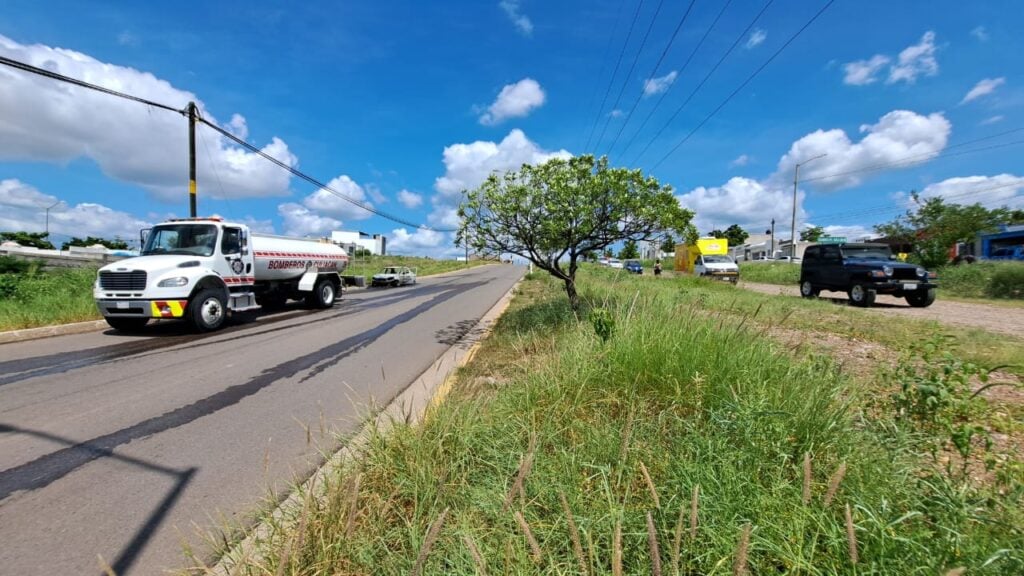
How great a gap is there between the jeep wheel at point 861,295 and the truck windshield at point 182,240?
18.8 metres

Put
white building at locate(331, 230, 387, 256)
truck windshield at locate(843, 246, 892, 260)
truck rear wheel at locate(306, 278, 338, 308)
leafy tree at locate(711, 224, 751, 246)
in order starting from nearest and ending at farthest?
truck windshield at locate(843, 246, 892, 260)
truck rear wheel at locate(306, 278, 338, 308)
white building at locate(331, 230, 387, 256)
leafy tree at locate(711, 224, 751, 246)

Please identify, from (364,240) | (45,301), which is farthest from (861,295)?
(364,240)

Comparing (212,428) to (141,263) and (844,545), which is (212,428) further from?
(141,263)

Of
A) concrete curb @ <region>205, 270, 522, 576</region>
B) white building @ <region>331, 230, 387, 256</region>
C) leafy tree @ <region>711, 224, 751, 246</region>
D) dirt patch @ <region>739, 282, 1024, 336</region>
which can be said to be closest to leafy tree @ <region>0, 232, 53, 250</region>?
white building @ <region>331, 230, 387, 256</region>

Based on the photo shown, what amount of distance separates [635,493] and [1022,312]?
54.5 ft

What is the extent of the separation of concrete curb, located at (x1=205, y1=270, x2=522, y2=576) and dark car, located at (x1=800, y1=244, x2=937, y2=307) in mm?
11676

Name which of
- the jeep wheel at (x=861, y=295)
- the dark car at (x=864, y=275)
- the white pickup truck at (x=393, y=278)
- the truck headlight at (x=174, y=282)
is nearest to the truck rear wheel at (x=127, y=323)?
the truck headlight at (x=174, y=282)

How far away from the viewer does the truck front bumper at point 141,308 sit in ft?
30.2

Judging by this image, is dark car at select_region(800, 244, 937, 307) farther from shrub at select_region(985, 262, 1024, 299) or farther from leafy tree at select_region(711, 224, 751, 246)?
leafy tree at select_region(711, 224, 751, 246)

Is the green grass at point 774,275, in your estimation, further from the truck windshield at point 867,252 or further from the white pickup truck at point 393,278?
the white pickup truck at point 393,278

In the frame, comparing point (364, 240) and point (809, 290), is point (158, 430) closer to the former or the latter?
point (809, 290)

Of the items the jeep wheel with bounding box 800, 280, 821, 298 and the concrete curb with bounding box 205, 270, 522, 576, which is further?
the jeep wheel with bounding box 800, 280, 821, 298

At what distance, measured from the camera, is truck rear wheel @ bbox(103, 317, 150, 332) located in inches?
384

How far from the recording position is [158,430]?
14.1 feet
